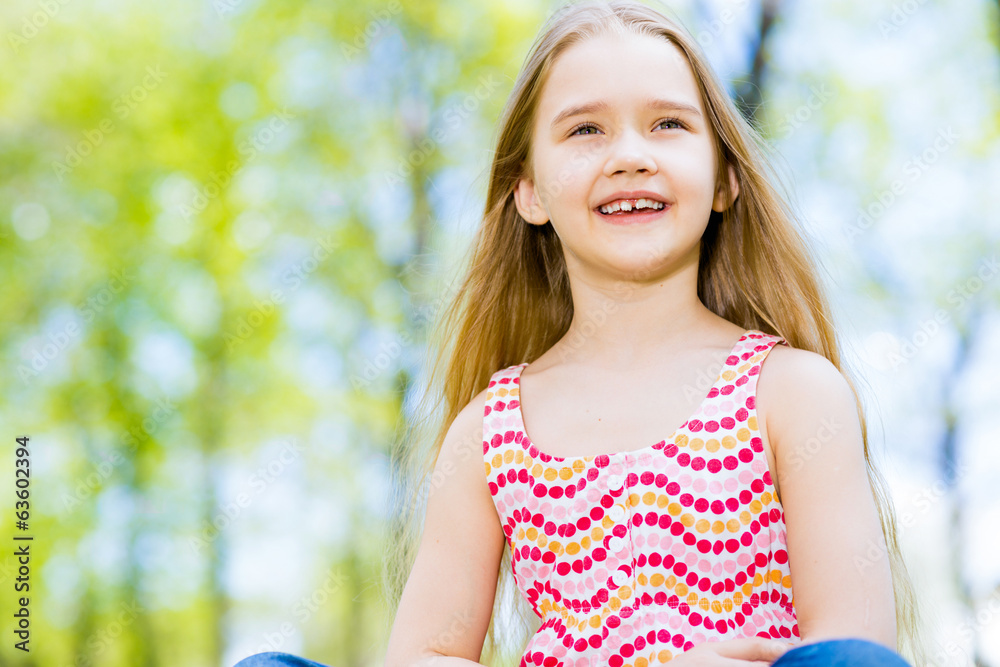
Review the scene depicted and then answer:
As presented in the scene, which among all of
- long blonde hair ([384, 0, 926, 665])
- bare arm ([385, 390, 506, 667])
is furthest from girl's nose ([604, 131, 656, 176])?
bare arm ([385, 390, 506, 667])

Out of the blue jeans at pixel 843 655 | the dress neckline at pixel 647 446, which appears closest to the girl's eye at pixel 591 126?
the dress neckline at pixel 647 446

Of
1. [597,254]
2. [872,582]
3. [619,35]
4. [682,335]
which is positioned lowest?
[872,582]

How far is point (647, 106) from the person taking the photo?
5.31 ft

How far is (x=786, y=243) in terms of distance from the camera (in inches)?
69.5

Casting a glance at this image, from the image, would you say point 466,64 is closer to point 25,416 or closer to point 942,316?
point 942,316

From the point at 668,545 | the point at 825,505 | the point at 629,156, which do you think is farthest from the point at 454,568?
the point at 629,156

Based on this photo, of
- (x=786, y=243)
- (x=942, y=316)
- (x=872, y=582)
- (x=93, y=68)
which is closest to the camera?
(x=872, y=582)

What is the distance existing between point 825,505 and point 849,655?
0.43 meters

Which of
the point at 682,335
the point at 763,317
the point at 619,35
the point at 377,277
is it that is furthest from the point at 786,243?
the point at 377,277

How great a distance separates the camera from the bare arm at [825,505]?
1304 mm

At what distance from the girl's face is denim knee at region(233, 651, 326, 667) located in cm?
83

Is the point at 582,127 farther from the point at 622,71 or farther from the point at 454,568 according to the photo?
the point at 454,568

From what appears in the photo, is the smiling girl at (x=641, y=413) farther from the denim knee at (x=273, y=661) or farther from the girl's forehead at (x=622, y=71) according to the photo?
the denim knee at (x=273, y=661)

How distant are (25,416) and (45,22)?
3.85 meters
